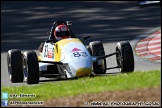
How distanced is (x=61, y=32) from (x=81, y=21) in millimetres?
12475

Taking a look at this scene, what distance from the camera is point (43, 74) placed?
15.5 meters

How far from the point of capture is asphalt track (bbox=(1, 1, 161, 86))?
77.0 ft

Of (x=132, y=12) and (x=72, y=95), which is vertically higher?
(x=132, y=12)

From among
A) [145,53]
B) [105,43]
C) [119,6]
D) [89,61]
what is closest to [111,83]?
[89,61]

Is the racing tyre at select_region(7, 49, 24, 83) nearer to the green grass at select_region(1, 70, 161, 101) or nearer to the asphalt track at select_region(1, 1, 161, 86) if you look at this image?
the asphalt track at select_region(1, 1, 161, 86)

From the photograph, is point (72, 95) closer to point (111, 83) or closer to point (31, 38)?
point (111, 83)

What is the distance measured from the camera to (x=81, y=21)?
28750mm

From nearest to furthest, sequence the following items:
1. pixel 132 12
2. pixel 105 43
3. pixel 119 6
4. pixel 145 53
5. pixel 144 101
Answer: pixel 144 101, pixel 145 53, pixel 105 43, pixel 132 12, pixel 119 6

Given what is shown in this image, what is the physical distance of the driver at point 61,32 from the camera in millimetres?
16266

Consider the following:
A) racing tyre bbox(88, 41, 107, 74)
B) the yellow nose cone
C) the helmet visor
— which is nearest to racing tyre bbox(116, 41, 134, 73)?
racing tyre bbox(88, 41, 107, 74)

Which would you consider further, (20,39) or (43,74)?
(20,39)

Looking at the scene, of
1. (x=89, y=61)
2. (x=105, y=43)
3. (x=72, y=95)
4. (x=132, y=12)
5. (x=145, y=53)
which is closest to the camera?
(x=72, y=95)

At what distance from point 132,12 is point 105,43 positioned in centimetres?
802

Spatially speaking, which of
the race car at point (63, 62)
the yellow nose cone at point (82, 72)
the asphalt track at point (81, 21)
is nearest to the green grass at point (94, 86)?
the yellow nose cone at point (82, 72)
